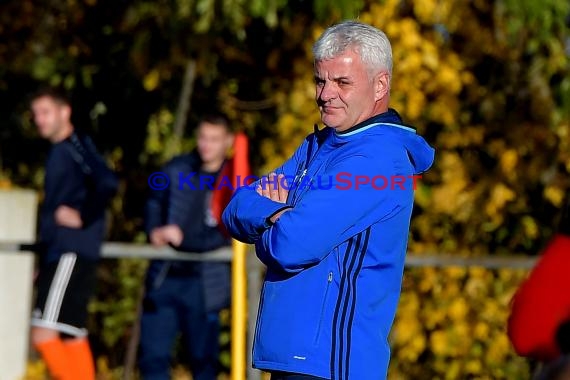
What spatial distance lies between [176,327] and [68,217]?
2.75 ft

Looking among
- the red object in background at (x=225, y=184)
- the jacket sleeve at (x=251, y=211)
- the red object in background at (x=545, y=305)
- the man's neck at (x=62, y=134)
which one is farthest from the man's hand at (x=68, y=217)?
the red object in background at (x=545, y=305)

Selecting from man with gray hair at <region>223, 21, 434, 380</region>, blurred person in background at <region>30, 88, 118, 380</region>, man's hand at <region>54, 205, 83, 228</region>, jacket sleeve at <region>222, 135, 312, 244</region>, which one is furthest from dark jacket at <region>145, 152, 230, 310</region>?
man with gray hair at <region>223, 21, 434, 380</region>

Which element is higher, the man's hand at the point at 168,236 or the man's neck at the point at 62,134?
the man's neck at the point at 62,134

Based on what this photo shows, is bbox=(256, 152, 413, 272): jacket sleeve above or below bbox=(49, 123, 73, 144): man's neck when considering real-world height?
below

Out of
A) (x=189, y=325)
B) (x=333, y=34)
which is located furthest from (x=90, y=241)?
(x=333, y=34)

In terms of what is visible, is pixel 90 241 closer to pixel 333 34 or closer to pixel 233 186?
pixel 233 186

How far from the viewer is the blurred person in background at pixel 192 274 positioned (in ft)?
20.5

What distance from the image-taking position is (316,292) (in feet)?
10.2

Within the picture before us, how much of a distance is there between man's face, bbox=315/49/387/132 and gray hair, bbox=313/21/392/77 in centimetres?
2

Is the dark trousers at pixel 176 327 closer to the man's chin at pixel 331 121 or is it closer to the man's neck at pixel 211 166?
the man's neck at pixel 211 166

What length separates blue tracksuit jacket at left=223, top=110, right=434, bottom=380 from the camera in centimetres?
306

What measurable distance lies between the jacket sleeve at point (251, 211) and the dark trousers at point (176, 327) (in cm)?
292

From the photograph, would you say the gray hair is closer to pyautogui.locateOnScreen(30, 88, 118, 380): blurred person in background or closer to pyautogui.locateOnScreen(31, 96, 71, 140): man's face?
pyautogui.locateOnScreen(30, 88, 118, 380): blurred person in background

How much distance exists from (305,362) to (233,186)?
10.4ft
